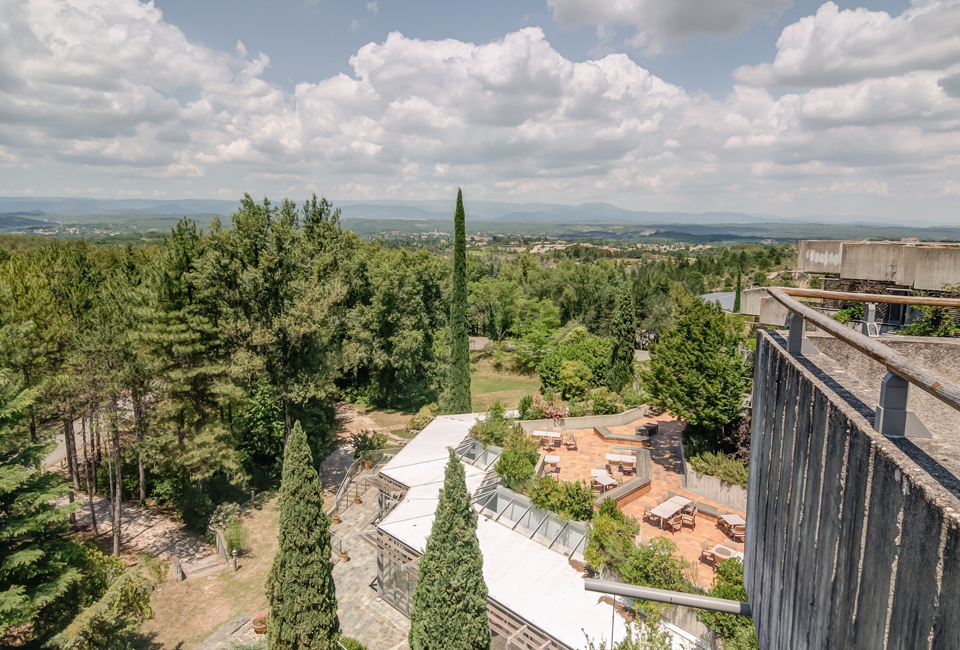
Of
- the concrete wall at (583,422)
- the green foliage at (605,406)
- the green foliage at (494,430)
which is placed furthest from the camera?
the green foliage at (605,406)

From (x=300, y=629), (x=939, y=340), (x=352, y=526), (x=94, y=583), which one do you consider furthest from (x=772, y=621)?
(x=352, y=526)

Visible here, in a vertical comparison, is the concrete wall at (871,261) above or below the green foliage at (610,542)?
above

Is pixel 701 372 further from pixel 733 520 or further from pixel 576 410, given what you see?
pixel 576 410

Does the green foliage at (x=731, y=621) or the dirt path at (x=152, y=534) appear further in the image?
the dirt path at (x=152, y=534)

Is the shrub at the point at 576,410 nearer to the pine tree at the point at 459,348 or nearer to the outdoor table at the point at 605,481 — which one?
the pine tree at the point at 459,348

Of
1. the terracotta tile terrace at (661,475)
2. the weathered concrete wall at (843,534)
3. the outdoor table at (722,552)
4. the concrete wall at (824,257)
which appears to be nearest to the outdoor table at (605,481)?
the terracotta tile terrace at (661,475)

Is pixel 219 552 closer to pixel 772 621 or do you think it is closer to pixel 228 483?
pixel 228 483

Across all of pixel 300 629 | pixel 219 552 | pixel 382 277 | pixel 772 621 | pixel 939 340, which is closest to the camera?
pixel 772 621

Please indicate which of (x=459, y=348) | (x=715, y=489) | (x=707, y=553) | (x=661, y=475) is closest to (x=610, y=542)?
(x=707, y=553)
